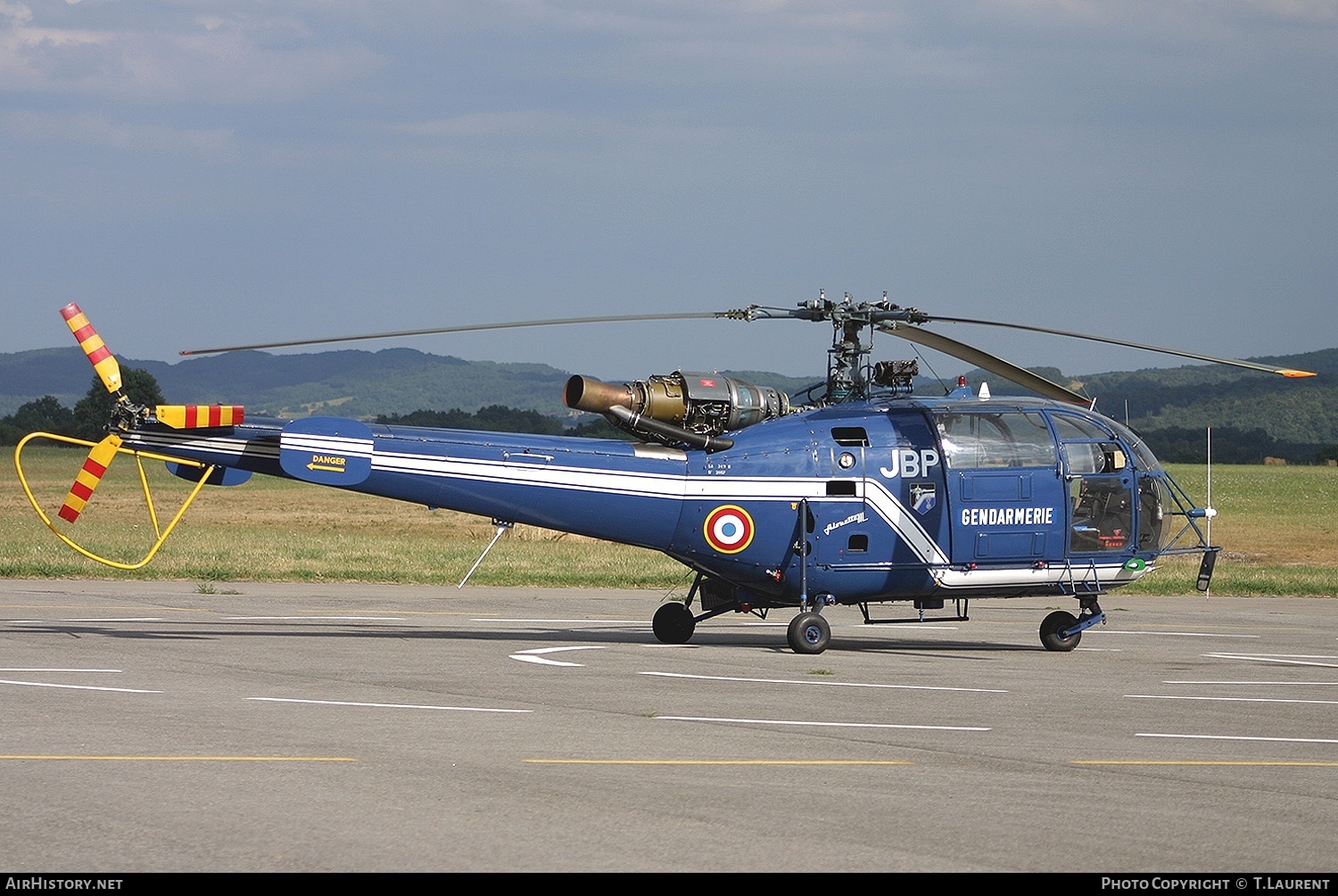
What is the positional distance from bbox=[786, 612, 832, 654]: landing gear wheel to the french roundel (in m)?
→ 1.13

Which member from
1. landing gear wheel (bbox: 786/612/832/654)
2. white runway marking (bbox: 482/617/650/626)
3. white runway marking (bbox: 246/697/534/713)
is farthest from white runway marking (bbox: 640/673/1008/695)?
white runway marking (bbox: 482/617/650/626)

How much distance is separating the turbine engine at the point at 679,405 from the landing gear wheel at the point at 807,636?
7.36 ft

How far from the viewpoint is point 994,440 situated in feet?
59.1

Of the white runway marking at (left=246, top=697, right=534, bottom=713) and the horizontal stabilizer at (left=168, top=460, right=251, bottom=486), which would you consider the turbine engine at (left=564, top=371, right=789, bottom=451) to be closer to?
the horizontal stabilizer at (left=168, top=460, right=251, bottom=486)

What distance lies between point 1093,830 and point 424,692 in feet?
22.9

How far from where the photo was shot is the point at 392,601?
79.1 ft

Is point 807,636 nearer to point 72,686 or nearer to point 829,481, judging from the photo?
point 829,481

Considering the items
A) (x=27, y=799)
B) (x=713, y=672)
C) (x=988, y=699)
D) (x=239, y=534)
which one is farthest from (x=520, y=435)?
(x=239, y=534)

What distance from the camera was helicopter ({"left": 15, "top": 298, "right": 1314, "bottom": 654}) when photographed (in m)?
17.2

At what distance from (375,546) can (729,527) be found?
21510mm

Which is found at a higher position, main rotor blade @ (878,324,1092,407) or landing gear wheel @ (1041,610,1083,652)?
main rotor blade @ (878,324,1092,407)

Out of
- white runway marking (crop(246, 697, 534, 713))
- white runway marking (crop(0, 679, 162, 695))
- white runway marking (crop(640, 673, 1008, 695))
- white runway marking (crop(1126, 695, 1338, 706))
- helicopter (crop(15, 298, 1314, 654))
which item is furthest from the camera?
helicopter (crop(15, 298, 1314, 654))

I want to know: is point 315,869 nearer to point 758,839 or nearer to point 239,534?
point 758,839

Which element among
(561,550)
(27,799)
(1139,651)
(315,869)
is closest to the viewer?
(315,869)
